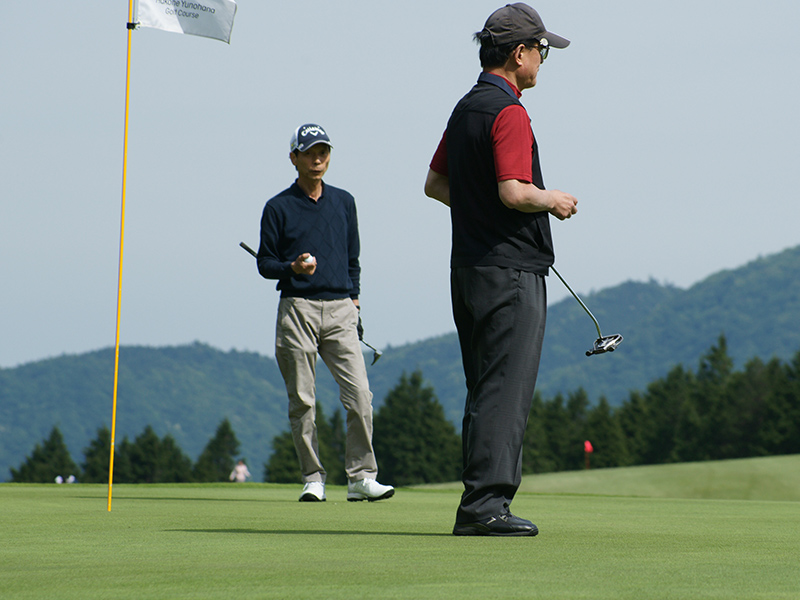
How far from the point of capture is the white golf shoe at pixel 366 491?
7043mm

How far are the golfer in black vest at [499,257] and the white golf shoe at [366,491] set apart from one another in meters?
2.54

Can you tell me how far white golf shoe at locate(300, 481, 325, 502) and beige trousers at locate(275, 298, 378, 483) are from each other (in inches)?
4.1

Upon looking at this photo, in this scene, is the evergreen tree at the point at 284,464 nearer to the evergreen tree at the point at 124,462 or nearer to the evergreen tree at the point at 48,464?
the evergreen tree at the point at 124,462

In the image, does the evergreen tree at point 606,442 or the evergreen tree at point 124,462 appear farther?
the evergreen tree at point 124,462

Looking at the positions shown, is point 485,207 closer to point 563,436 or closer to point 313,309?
point 313,309

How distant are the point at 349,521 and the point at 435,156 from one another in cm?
178

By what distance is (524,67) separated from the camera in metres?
4.74

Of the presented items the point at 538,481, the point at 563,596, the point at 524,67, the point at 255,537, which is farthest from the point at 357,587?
the point at 538,481

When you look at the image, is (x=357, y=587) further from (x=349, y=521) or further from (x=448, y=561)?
(x=349, y=521)

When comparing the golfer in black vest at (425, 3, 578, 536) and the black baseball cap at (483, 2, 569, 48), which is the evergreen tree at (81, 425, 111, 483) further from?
the black baseball cap at (483, 2, 569, 48)

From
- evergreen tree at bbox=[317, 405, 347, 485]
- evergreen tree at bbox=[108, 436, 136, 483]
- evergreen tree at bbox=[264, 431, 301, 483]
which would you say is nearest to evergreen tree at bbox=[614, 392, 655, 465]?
evergreen tree at bbox=[317, 405, 347, 485]

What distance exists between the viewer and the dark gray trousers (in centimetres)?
434

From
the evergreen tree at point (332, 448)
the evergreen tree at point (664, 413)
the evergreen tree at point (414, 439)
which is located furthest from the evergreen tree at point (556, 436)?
the evergreen tree at point (332, 448)

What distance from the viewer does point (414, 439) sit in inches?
3782
